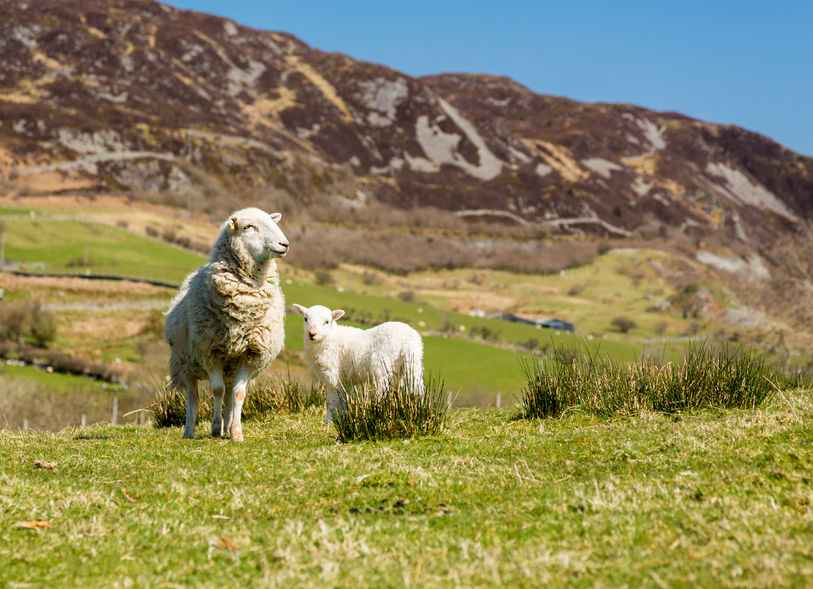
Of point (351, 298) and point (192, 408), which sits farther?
point (351, 298)

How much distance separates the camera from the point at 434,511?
836cm

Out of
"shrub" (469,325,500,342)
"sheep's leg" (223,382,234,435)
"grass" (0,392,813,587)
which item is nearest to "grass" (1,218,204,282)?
"shrub" (469,325,500,342)

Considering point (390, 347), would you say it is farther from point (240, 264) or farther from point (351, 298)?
point (351, 298)

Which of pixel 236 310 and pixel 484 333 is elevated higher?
pixel 236 310

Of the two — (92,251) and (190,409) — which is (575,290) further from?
(190,409)

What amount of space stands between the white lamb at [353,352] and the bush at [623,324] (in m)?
62.0

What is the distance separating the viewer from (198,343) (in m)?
13.6

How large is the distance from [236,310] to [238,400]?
1292 mm

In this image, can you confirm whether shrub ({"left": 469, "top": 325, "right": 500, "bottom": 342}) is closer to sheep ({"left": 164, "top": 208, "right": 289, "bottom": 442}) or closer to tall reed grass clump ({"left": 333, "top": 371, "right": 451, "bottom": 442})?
sheep ({"left": 164, "top": 208, "right": 289, "bottom": 442})

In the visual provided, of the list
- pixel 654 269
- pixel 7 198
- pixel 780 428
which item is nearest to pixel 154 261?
pixel 7 198

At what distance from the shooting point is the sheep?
43.9 feet

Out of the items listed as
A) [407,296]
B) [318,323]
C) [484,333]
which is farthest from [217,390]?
[407,296]

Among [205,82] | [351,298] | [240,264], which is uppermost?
[205,82]

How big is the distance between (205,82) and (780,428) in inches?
5529
